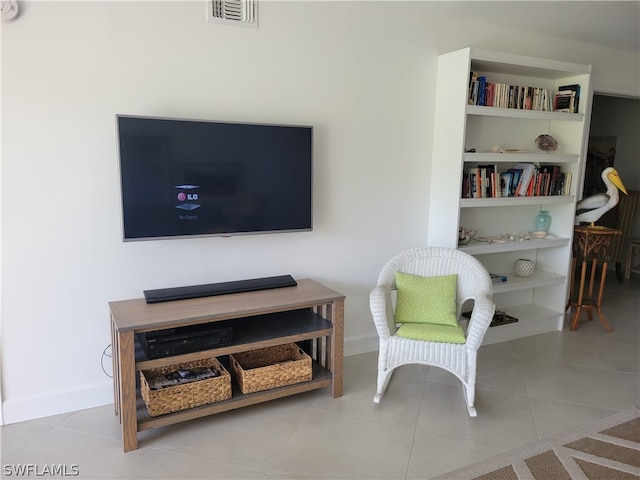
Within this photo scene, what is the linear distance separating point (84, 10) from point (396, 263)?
2.17 meters

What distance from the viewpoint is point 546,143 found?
3.79 m

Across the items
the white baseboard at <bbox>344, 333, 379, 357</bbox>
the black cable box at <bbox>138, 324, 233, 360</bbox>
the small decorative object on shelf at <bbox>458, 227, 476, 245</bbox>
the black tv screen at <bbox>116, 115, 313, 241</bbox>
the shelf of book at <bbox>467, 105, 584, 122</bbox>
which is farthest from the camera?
the small decorative object on shelf at <bbox>458, 227, 476, 245</bbox>

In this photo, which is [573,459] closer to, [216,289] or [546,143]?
[216,289]

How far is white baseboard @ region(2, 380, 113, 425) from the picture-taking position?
2.47 m

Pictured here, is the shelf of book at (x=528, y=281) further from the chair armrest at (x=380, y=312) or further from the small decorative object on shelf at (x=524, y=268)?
the chair armrest at (x=380, y=312)

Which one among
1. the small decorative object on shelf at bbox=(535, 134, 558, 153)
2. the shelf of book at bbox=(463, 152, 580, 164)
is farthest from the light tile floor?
the small decorative object on shelf at bbox=(535, 134, 558, 153)

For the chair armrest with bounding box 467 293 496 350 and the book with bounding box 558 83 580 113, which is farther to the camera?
the book with bounding box 558 83 580 113

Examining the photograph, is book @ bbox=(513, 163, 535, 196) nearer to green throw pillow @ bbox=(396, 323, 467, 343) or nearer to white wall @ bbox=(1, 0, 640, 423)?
white wall @ bbox=(1, 0, 640, 423)

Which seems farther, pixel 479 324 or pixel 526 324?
pixel 526 324

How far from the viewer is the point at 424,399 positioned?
9.19 feet

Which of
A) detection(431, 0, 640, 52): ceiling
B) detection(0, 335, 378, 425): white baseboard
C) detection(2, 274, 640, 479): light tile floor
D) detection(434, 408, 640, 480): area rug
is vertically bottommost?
detection(2, 274, 640, 479): light tile floor

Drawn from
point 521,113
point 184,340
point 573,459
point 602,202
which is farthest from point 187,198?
point 602,202

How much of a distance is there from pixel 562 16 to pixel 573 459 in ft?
9.06

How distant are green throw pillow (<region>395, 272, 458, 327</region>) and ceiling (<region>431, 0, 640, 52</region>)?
1727 millimetres
